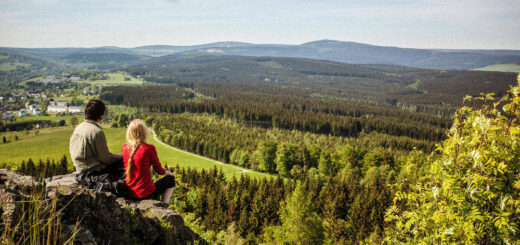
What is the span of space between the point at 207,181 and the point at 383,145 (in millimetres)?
80464

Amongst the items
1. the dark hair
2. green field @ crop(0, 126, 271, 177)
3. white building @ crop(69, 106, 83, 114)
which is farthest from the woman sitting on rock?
white building @ crop(69, 106, 83, 114)

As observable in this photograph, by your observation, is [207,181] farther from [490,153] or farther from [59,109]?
[59,109]

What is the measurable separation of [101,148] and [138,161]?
1.20 m

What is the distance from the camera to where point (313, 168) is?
76.6 meters

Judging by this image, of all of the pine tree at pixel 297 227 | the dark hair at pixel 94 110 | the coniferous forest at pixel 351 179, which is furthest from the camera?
the pine tree at pixel 297 227

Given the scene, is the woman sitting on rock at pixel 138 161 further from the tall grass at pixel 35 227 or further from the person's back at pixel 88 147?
the tall grass at pixel 35 227

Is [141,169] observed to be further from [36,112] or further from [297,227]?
[36,112]

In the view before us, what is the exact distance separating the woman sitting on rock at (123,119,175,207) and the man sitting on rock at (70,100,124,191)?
0.62m

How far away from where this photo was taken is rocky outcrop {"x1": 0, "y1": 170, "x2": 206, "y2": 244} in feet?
17.9

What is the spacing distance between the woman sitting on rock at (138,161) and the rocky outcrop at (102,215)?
2.00 feet

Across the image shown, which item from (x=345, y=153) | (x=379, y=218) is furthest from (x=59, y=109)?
(x=379, y=218)

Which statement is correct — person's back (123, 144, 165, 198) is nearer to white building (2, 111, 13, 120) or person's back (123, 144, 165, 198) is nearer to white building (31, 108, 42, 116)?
white building (2, 111, 13, 120)

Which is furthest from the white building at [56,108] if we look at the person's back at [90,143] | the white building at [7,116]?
the person's back at [90,143]

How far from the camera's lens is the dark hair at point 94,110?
7.86 metres
